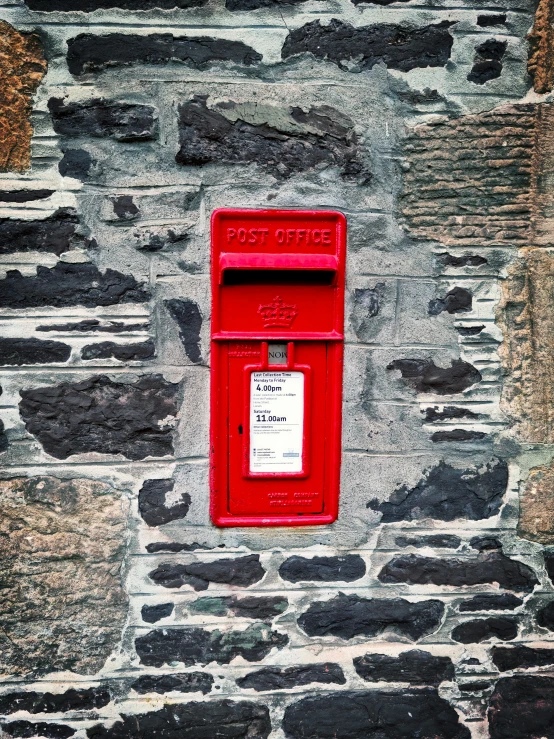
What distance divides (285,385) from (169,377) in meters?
0.37

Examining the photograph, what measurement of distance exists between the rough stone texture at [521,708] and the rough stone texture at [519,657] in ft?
0.15

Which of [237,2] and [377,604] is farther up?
[237,2]

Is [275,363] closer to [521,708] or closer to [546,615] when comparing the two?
[546,615]

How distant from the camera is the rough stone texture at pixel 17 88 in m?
1.91

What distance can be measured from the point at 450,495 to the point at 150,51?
172 cm

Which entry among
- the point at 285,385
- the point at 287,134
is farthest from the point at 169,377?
the point at 287,134

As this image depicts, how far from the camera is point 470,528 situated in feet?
7.12

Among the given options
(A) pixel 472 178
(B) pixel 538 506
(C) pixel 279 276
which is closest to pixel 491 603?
(B) pixel 538 506

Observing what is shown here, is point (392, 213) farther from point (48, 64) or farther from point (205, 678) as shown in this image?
point (205, 678)

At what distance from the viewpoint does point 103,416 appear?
2.04m

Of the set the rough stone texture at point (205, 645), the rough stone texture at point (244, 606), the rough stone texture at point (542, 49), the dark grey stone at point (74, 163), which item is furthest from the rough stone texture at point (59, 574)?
the rough stone texture at point (542, 49)

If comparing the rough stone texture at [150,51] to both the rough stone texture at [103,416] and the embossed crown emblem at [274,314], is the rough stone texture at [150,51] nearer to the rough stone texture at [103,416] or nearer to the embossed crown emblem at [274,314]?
the embossed crown emblem at [274,314]

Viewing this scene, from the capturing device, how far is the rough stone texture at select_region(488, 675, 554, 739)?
220cm

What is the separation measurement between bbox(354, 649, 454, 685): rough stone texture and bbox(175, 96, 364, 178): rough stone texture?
161 cm
